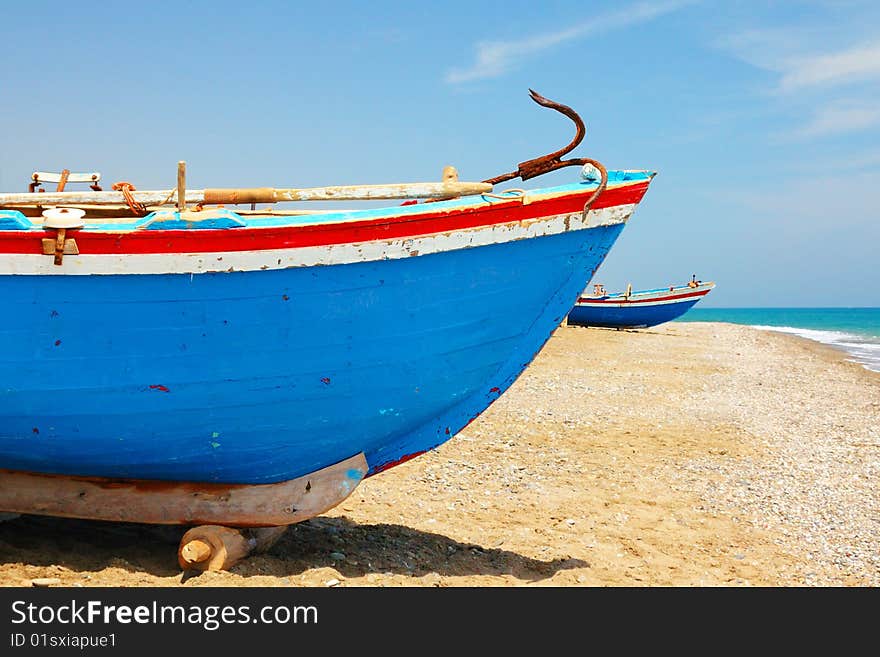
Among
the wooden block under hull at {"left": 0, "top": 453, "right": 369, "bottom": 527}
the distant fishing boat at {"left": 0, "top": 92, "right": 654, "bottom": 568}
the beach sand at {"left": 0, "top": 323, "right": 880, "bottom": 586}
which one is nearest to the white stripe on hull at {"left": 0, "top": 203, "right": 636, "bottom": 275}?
the distant fishing boat at {"left": 0, "top": 92, "right": 654, "bottom": 568}

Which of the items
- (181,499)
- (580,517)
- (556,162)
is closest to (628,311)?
(580,517)

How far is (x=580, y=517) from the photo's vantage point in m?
6.54

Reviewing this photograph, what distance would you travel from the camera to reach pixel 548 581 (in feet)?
16.1

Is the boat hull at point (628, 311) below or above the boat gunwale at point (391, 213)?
below

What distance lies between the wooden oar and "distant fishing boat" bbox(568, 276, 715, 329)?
27921 mm

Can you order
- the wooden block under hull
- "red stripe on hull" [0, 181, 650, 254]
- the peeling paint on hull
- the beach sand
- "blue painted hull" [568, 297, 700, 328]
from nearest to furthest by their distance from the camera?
"red stripe on hull" [0, 181, 650, 254] < the peeling paint on hull < the wooden block under hull < the beach sand < "blue painted hull" [568, 297, 700, 328]

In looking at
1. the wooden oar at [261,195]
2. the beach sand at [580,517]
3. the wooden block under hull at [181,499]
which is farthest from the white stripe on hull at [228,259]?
the beach sand at [580,517]

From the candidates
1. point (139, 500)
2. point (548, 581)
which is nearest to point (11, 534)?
point (139, 500)

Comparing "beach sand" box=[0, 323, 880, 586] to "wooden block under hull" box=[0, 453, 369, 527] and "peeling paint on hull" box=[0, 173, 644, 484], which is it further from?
"peeling paint on hull" box=[0, 173, 644, 484]

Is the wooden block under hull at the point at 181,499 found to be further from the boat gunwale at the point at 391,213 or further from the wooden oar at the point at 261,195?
the wooden oar at the point at 261,195

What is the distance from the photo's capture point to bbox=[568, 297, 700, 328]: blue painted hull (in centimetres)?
3362

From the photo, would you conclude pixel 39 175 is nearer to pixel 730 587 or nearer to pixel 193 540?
pixel 193 540

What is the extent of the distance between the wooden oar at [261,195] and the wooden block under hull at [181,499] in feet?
5.71

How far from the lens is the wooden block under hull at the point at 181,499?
15.3ft
